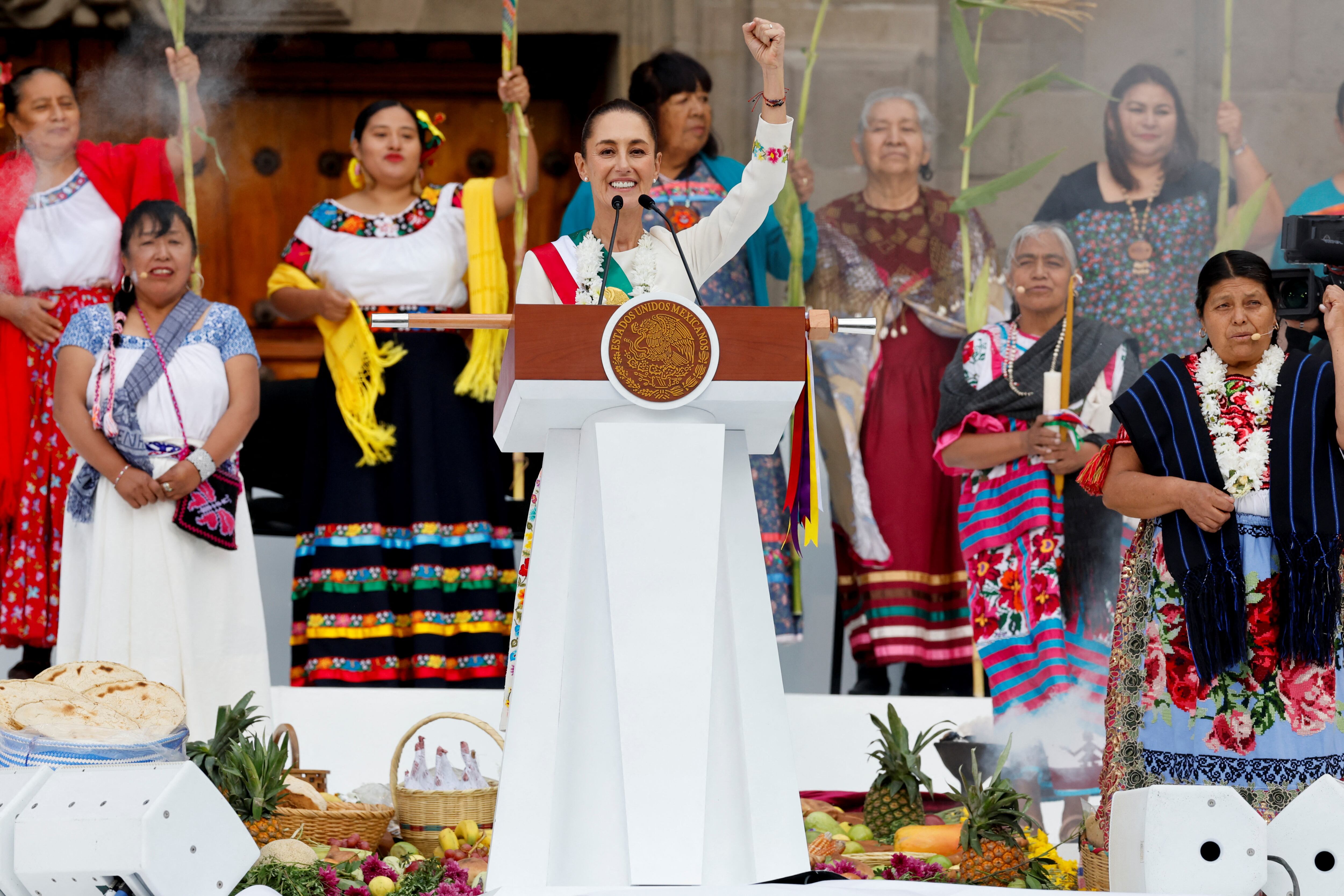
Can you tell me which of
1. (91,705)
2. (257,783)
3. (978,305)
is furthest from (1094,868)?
(978,305)

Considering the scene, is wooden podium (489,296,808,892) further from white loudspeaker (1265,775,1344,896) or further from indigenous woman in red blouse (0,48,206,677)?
indigenous woman in red blouse (0,48,206,677)

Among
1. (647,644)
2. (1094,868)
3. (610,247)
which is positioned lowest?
(1094,868)

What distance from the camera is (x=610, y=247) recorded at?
2.57 metres

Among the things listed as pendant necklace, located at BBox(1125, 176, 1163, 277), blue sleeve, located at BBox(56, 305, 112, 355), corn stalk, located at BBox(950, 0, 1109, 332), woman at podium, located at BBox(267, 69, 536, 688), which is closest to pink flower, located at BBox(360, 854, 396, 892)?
woman at podium, located at BBox(267, 69, 536, 688)

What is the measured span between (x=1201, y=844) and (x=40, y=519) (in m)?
3.43

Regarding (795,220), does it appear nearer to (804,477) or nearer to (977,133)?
(977,133)

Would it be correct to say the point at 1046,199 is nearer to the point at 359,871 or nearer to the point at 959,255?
the point at 959,255

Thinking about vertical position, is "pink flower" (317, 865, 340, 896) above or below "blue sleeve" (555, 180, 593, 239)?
below

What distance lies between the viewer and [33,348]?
4.61 metres

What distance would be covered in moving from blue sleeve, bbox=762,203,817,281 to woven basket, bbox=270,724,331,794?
6.44 ft

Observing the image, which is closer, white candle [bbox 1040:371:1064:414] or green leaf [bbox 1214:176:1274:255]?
white candle [bbox 1040:371:1064:414]

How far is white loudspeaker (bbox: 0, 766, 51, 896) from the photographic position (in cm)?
224

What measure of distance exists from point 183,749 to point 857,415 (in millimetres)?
2577

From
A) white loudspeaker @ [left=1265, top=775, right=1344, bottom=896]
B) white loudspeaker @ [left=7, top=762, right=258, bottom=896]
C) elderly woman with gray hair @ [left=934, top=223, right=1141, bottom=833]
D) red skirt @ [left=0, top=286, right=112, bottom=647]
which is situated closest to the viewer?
white loudspeaker @ [left=7, top=762, right=258, bottom=896]
